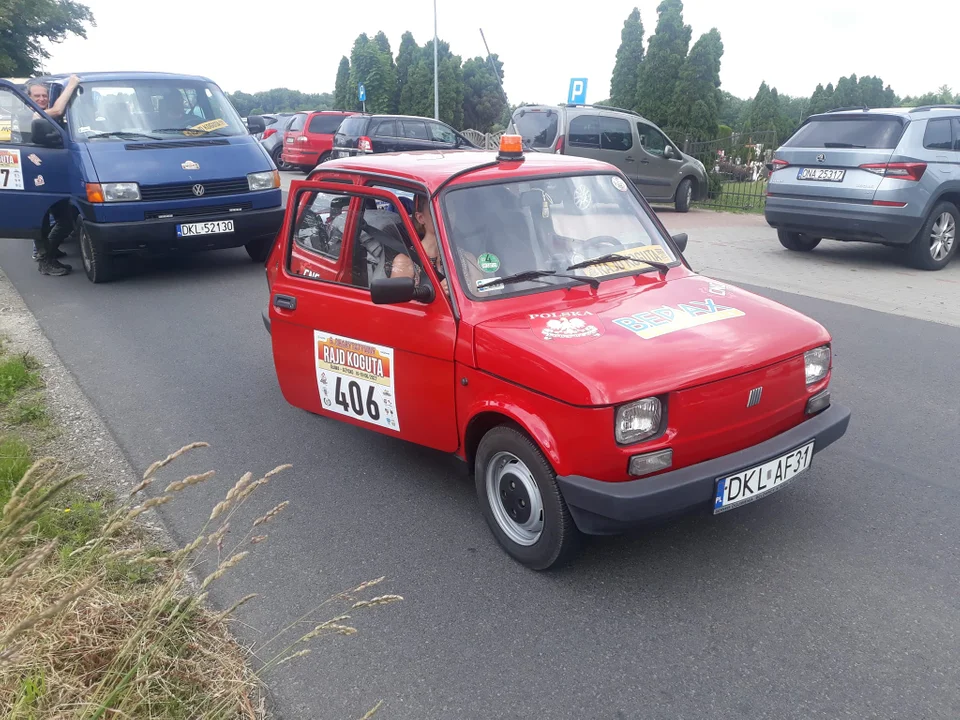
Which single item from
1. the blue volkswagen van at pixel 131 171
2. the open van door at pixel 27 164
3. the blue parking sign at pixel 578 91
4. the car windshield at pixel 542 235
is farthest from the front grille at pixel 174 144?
the blue parking sign at pixel 578 91

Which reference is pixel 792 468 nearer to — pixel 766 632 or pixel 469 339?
pixel 766 632

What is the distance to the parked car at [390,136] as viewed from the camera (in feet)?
67.0

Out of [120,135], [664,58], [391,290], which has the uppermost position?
[664,58]

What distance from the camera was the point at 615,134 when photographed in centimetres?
1634

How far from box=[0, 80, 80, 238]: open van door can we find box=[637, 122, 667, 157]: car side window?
10967 mm

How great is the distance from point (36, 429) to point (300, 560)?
2.49 m

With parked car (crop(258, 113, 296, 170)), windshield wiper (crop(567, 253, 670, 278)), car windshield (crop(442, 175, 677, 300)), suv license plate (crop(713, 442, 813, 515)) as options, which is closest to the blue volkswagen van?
car windshield (crop(442, 175, 677, 300))

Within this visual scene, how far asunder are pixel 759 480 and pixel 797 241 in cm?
936

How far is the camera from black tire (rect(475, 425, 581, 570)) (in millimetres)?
3402

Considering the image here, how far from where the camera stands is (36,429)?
5254 millimetres

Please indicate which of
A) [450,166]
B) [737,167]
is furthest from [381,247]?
[737,167]

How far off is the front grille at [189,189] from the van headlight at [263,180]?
7 cm

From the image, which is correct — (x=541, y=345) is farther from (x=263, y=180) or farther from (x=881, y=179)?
(x=881, y=179)

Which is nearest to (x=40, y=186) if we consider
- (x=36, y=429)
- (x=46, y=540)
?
(x=36, y=429)
